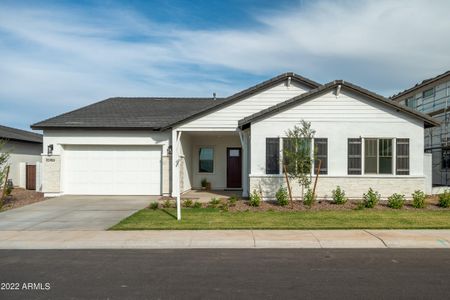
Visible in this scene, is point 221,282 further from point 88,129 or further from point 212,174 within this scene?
point 212,174

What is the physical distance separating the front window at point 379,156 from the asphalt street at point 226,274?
7.71 metres

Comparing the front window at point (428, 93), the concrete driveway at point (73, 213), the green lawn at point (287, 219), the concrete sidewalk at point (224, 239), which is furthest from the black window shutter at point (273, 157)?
the front window at point (428, 93)

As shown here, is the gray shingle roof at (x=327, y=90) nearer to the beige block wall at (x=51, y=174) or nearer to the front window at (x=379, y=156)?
the front window at (x=379, y=156)

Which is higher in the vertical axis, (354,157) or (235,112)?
(235,112)

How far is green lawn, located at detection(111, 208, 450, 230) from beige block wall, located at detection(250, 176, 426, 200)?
2143mm

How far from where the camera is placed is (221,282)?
641cm

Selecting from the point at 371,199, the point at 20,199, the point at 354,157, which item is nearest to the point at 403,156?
the point at 354,157

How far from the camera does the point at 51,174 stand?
18.4 metres

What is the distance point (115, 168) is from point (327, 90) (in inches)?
405

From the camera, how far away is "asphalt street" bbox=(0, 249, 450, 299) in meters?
5.86

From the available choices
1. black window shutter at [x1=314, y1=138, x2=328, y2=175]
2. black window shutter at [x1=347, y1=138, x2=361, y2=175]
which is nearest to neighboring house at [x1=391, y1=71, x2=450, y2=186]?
black window shutter at [x1=347, y1=138, x2=361, y2=175]

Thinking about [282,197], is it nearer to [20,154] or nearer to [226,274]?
[226,274]

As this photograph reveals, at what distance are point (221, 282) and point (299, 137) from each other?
31.9 feet

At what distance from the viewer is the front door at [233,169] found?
73.0 feet
